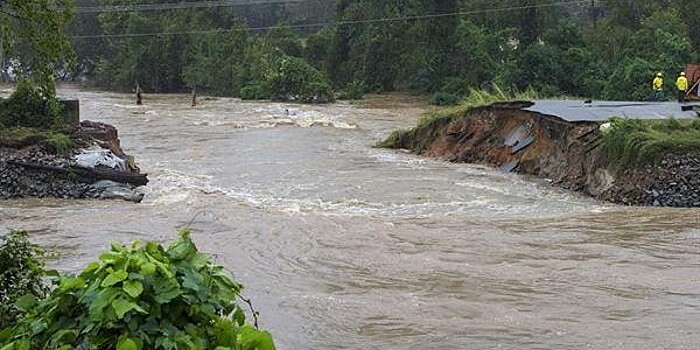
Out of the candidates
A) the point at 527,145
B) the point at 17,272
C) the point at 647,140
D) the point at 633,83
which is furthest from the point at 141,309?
the point at 633,83

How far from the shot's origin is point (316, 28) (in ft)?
296

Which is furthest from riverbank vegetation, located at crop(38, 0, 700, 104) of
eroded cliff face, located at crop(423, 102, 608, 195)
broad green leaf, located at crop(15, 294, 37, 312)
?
broad green leaf, located at crop(15, 294, 37, 312)

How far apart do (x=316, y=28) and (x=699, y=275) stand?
80.8 metres

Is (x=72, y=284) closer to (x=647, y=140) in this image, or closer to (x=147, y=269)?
(x=147, y=269)

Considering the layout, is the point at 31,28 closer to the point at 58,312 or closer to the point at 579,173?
the point at 58,312

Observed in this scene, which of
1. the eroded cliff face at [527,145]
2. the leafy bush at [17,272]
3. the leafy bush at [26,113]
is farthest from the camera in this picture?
the leafy bush at [26,113]

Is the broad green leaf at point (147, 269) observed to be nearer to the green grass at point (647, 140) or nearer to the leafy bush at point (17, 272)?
the leafy bush at point (17, 272)

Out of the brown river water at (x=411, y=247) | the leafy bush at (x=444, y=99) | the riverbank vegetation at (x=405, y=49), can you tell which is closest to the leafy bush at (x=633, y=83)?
the riverbank vegetation at (x=405, y=49)

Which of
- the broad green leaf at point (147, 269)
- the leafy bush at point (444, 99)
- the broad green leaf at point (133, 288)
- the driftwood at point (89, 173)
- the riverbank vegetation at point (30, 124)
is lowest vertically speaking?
the driftwood at point (89, 173)

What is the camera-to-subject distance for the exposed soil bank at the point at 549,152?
18.0 metres

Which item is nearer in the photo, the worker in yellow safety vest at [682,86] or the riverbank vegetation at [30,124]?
the riverbank vegetation at [30,124]

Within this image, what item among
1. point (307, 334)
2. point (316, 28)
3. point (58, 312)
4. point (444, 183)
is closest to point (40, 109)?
point (444, 183)

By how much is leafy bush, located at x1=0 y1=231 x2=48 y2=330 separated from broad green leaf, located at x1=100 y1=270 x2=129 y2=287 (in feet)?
5.51

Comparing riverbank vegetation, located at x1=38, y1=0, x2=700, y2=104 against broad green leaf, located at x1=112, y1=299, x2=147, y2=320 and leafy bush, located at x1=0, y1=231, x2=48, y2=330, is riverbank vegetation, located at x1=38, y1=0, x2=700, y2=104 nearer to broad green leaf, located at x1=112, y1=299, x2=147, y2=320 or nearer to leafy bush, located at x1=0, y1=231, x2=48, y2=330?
leafy bush, located at x1=0, y1=231, x2=48, y2=330
